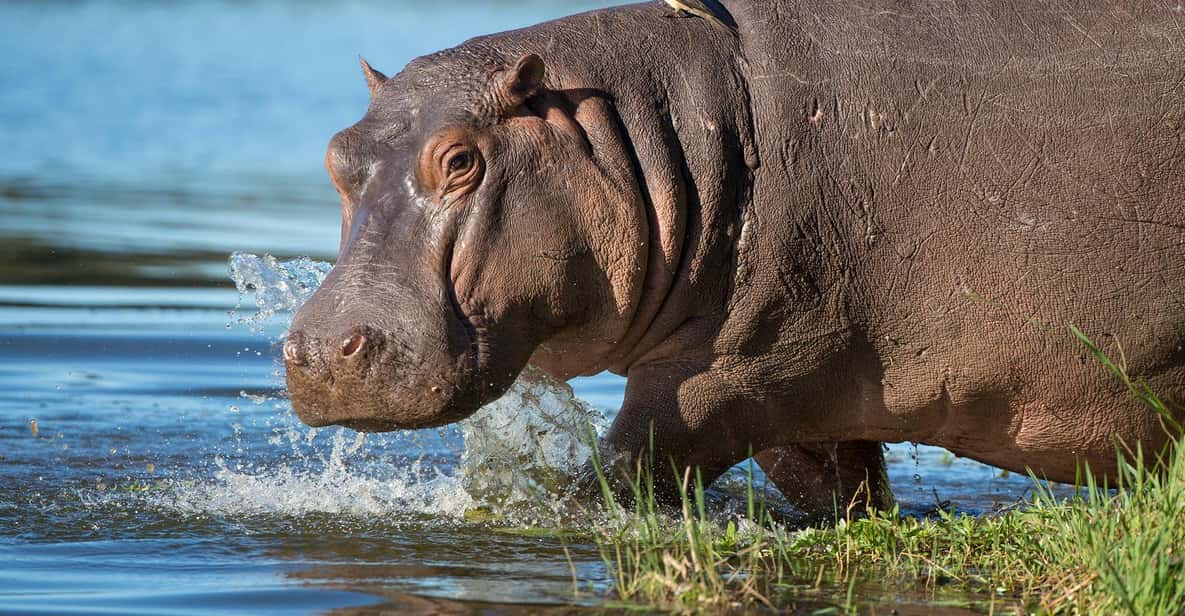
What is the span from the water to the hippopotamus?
17.9 inches

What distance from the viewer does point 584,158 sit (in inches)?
177

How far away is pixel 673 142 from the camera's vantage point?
461cm

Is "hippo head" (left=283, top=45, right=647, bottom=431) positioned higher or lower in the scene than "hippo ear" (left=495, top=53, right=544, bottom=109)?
lower

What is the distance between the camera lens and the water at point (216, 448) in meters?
4.43

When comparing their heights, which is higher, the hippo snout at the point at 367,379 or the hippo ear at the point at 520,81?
the hippo ear at the point at 520,81

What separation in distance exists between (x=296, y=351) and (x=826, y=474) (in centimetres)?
185

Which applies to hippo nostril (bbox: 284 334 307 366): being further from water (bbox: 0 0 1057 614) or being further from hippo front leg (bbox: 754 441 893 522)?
hippo front leg (bbox: 754 441 893 522)

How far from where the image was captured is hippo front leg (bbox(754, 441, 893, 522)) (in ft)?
17.9

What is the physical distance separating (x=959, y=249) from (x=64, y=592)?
Answer: 7.74 feet

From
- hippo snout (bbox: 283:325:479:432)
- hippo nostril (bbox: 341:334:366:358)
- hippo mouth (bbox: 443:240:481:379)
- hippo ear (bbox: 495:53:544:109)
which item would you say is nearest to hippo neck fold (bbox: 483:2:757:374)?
hippo ear (bbox: 495:53:544:109)

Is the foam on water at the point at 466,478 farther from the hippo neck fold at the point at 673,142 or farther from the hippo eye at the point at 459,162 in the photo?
the hippo eye at the point at 459,162

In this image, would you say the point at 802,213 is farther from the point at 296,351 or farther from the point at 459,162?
the point at 296,351

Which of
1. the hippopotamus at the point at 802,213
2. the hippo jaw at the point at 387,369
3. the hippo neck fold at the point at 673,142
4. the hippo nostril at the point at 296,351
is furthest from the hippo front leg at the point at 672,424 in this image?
the hippo nostril at the point at 296,351

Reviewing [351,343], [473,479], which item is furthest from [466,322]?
[473,479]
